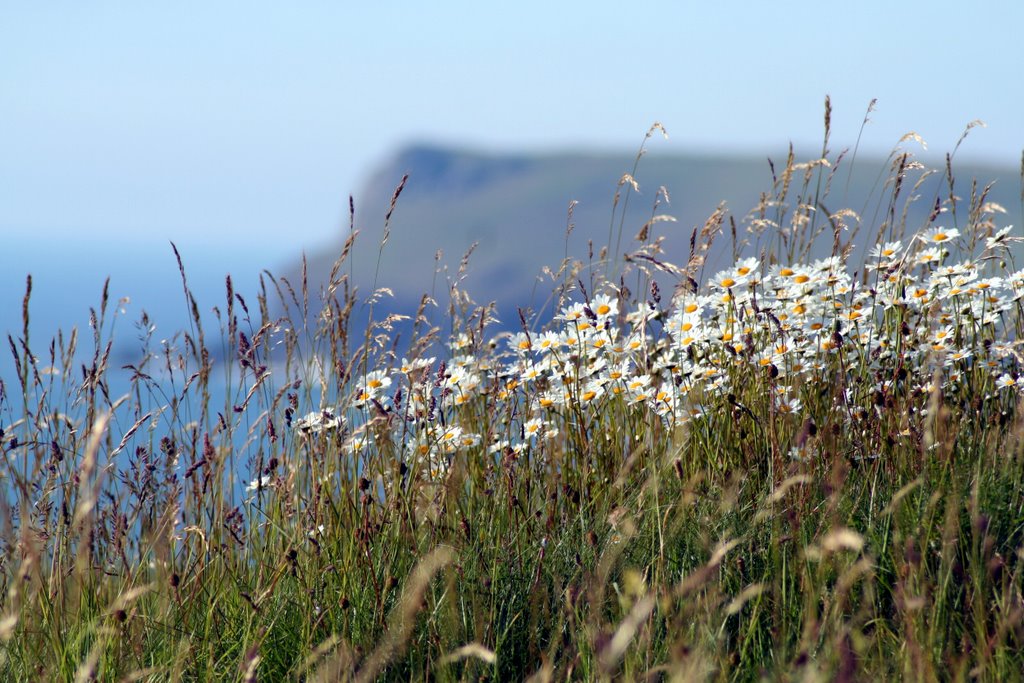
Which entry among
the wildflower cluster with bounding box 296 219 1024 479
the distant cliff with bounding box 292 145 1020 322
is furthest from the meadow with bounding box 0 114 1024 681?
the distant cliff with bounding box 292 145 1020 322

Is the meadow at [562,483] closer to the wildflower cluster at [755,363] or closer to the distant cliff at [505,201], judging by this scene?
the wildflower cluster at [755,363]

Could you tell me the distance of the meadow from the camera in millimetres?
1734

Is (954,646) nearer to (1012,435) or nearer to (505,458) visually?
(1012,435)

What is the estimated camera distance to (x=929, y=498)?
1981mm

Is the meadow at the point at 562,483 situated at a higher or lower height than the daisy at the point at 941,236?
lower

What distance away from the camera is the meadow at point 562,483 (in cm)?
173

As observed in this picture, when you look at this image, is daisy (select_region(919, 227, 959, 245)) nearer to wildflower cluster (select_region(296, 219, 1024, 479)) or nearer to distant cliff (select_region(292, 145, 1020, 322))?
wildflower cluster (select_region(296, 219, 1024, 479))

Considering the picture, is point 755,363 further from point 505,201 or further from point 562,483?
point 505,201

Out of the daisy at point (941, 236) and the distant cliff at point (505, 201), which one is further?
the distant cliff at point (505, 201)

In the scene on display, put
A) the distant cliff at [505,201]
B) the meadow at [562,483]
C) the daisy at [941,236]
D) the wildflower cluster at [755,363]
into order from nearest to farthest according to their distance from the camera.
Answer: the meadow at [562,483] < the wildflower cluster at [755,363] < the daisy at [941,236] < the distant cliff at [505,201]

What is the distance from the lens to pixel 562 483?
228cm

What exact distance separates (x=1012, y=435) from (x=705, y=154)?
453 feet

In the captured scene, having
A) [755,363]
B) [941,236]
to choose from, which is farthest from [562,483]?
[941,236]

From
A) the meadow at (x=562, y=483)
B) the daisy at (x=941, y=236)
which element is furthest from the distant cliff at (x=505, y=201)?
the meadow at (x=562, y=483)
